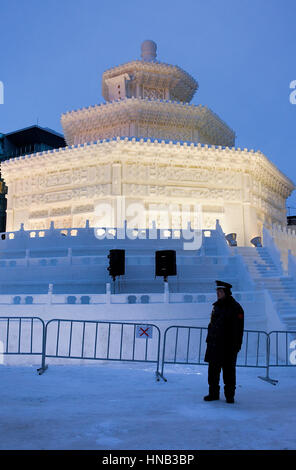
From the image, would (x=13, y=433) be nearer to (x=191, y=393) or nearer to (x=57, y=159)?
(x=191, y=393)

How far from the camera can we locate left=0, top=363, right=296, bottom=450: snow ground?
160 inches

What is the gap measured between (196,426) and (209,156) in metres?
23.4

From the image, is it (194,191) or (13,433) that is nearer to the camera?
(13,433)

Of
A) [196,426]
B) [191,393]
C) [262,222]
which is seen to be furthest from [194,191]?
[196,426]

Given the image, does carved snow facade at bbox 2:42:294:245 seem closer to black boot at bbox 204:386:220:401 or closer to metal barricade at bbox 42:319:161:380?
metal barricade at bbox 42:319:161:380

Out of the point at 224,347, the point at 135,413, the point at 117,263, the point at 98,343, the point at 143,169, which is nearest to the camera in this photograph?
the point at 135,413

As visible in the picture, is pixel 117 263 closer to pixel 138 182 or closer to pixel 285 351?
pixel 285 351

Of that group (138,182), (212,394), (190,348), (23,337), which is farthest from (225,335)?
(138,182)

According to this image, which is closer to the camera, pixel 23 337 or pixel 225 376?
pixel 225 376

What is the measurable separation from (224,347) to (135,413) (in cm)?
155

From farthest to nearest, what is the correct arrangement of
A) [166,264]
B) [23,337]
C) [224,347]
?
[166,264] < [23,337] < [224,347]

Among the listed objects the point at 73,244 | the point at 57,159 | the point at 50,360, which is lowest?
the point at 50,360

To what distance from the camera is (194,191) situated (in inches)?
1045

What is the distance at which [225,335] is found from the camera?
5875 mm
